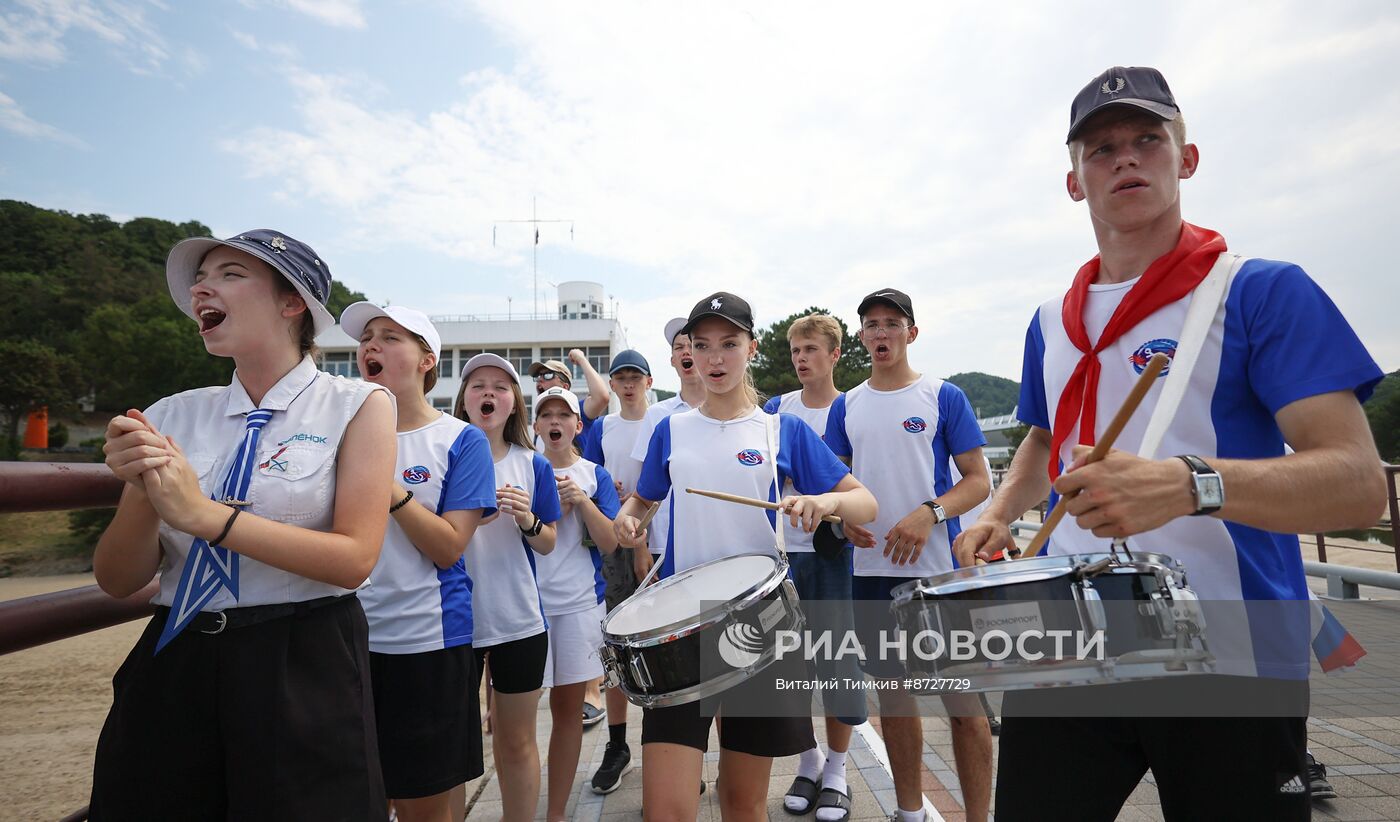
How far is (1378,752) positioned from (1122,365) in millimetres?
3835

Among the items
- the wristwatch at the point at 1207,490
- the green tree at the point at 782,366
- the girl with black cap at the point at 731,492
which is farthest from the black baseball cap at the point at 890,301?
the green tree at the point at 782,366

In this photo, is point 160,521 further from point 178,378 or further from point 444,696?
point 178,378

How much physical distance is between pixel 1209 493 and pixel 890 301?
9.56 ft

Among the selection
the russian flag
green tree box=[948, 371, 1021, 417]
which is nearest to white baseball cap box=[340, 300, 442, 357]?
the russian flag

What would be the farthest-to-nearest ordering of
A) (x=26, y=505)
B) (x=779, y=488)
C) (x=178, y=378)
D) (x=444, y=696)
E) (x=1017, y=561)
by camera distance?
(x=178, y=378), (x=779, y=488), (x=444, y=696), (x=26, y=505), (x=1017, y=561)

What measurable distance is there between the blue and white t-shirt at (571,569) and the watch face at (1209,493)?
3.21 meters

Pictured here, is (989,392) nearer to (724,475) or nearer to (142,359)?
(142,359)

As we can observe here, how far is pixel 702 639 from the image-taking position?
216 cm

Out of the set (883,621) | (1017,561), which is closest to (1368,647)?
(883,621)

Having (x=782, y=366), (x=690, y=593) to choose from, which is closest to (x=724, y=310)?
(x=690, y=593)

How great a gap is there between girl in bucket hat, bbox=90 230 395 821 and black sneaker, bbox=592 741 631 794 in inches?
94.7

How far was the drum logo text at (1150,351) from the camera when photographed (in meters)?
1.76

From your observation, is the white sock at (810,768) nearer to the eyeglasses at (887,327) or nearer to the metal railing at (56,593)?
the eyeglasses at (887,327)

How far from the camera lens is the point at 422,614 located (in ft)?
9.21
